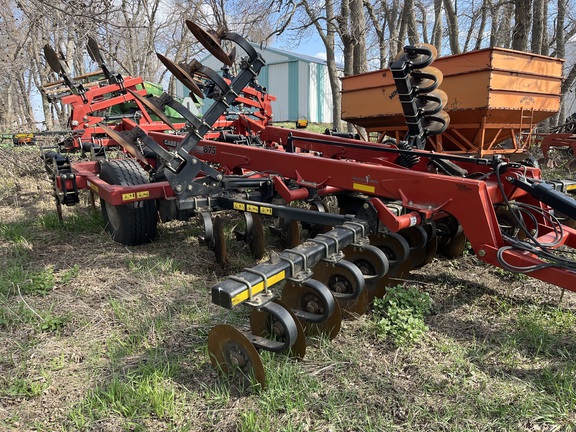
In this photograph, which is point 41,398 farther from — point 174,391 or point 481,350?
point 481,350

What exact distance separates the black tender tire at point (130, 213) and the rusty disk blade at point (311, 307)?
2392mm

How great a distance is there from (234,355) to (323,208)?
88.8 inches

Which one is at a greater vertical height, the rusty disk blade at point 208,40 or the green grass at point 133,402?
the rusty disk blade at point 208,40

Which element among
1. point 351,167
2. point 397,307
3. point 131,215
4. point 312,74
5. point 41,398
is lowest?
point 41,398

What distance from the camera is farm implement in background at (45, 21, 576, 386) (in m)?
2.60

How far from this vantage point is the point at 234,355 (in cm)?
251

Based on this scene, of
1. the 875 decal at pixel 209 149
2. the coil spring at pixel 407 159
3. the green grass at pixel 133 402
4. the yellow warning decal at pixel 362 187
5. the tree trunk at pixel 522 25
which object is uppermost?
the tree trunk at pixel 522 25

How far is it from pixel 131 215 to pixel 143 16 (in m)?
22.4

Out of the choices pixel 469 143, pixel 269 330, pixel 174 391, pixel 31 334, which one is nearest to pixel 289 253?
pixel 269 330

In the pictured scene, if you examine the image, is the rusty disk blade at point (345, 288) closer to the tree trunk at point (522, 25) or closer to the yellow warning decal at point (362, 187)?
the yellow warning decal at point (362, 187)

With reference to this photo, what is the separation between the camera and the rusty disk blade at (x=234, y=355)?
242cm

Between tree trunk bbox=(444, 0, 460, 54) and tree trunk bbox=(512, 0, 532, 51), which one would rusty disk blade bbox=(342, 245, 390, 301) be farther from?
tree trunk bbox=(444, 0, 460, 54)

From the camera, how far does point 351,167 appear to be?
3.59 m

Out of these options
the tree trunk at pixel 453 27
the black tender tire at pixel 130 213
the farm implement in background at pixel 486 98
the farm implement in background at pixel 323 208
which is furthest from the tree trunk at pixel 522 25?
the black tender tire at pixel 130 213
